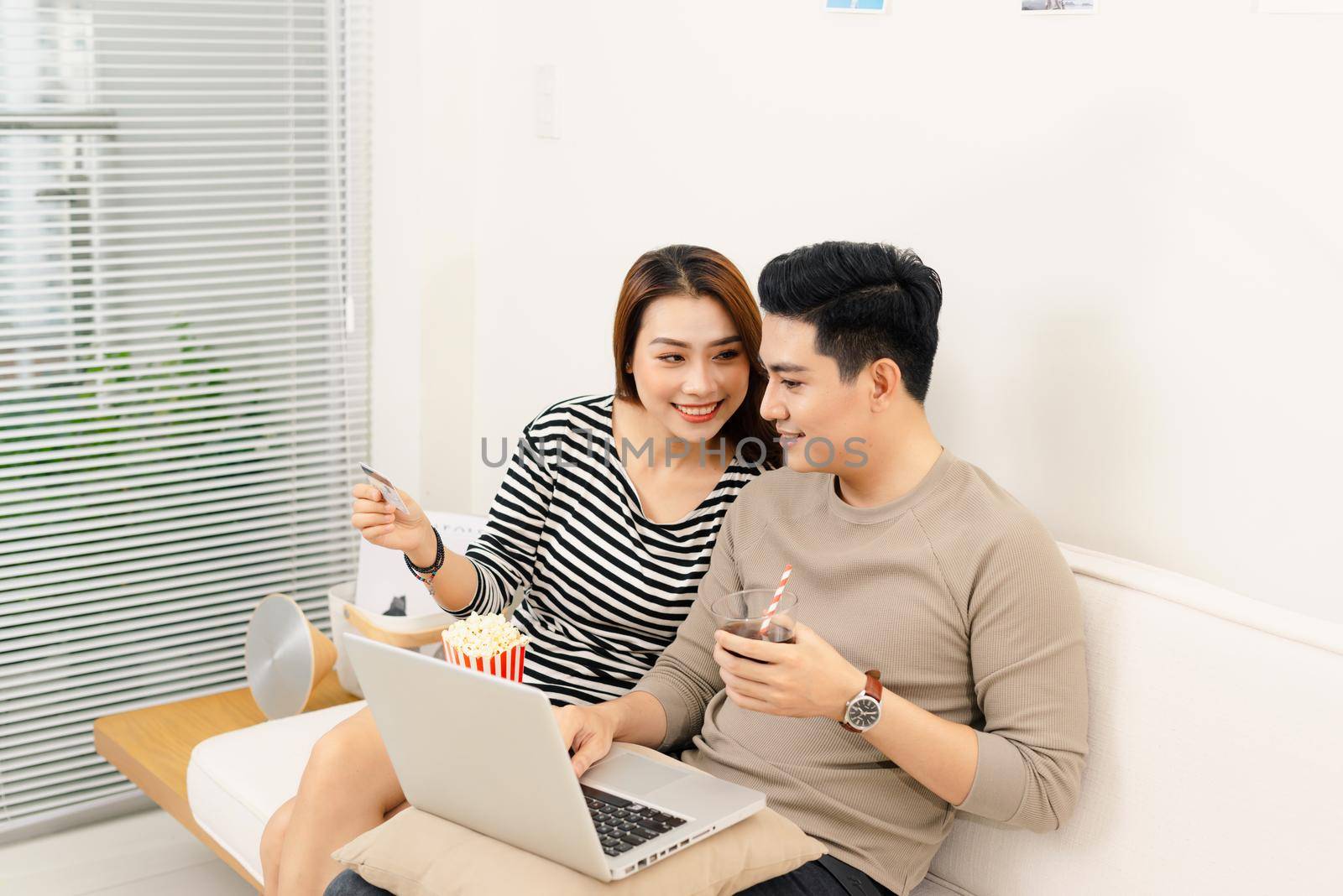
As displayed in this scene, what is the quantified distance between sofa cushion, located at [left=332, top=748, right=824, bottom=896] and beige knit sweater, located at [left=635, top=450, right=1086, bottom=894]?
13 centimetres

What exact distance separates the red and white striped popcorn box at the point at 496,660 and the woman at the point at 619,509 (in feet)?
0.40

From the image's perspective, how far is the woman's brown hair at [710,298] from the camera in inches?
70.8

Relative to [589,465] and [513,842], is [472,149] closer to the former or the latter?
[589,465]

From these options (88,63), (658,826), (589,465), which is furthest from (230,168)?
(658,826)

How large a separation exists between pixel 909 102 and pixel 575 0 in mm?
897

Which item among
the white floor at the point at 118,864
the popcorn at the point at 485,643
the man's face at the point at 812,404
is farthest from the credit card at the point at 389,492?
the white floor at the point at 118,864

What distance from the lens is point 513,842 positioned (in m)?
1.32

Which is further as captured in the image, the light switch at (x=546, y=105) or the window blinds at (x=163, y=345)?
the light switch at (x=546, y=105)

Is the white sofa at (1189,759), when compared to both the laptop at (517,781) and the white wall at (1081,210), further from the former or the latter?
the laptop at (517,781)

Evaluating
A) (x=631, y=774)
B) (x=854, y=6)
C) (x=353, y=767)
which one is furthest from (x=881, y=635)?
(x=854, y=6)

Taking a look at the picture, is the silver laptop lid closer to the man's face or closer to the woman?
the woman

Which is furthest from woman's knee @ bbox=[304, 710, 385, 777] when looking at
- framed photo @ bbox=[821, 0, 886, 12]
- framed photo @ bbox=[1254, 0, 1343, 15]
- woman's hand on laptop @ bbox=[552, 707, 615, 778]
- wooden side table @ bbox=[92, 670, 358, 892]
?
framed photo @ bbox=[1254, 0, 1343, 15]

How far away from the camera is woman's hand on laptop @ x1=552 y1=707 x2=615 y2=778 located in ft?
4.84

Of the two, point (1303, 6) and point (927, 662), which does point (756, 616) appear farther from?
point (1303, 6)
